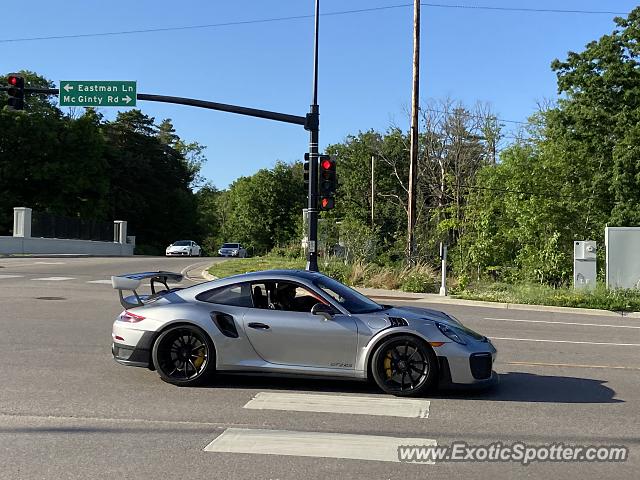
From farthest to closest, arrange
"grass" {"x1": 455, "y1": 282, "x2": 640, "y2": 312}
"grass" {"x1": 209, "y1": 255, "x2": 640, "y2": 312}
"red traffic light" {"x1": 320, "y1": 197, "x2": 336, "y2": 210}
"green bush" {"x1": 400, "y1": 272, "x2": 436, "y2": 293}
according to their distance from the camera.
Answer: "green bush" {"x1": 400, "y1": 272, "x2": 436, "y2": 293}, "red traffic light" {"x1": 320, "y1": 197, "x2": 336, "y2": 210}, "grass" {"x1": 209, "y1": 255, "x2": 640, "y2": 312}, "grass" {"x1": 455, "y1": 282, "x2": 640, "y2": 312}

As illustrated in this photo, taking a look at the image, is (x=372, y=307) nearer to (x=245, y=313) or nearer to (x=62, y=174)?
(x=245, y=313)

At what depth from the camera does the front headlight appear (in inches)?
280

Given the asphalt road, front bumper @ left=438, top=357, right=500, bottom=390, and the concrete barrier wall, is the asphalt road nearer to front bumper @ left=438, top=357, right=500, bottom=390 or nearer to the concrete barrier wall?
front bumper @ left=438, top=357, right=500, bottom=390

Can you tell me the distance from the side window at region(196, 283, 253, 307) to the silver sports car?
11 mm

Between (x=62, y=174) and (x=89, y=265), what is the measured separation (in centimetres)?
2997

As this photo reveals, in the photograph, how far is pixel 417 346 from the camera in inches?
279

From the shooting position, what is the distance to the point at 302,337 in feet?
24.0

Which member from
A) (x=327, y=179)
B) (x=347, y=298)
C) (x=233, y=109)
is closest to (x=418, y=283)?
(x=327, y=179)

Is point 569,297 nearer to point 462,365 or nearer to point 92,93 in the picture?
point 462,365

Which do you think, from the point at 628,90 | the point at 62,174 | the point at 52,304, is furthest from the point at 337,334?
the point at 62,174

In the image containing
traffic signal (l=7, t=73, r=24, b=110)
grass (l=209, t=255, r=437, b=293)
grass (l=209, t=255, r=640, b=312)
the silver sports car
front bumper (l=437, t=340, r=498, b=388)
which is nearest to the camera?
front bumper (l=437, t=340, r=498, b=388)

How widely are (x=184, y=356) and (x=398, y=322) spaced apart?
2.38 meters

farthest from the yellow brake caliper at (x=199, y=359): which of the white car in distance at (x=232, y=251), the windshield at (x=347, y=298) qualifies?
the white car in distance at (x=232, y=251)

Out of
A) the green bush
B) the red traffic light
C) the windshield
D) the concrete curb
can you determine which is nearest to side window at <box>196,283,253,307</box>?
the windshield
